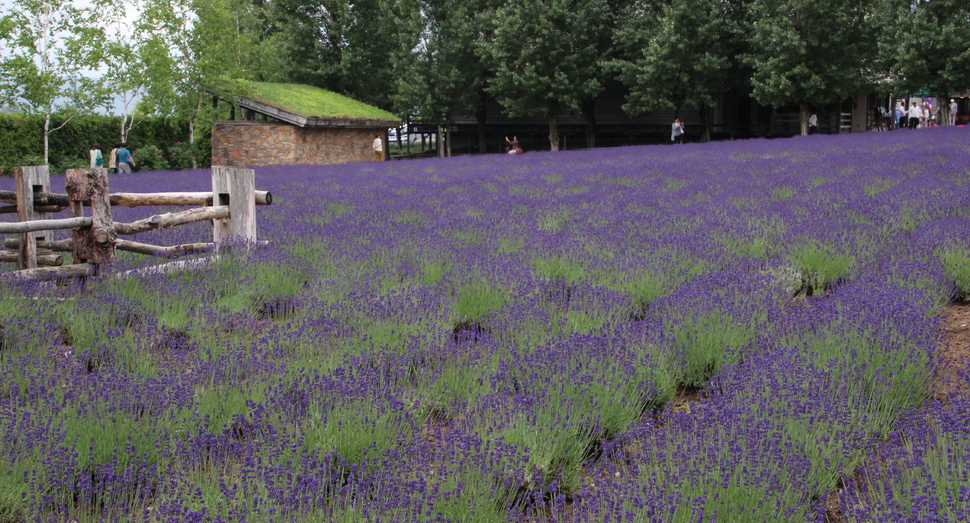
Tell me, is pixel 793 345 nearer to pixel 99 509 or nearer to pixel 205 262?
pixel 99 509

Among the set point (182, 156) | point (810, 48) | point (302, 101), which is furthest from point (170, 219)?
point (810, 48)

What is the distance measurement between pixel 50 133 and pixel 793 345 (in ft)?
82.4

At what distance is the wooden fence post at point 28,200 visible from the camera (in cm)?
553

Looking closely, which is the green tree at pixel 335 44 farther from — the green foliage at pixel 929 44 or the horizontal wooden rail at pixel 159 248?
the horizontal wooden rail at pixel 159 248

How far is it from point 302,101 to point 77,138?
7.44m

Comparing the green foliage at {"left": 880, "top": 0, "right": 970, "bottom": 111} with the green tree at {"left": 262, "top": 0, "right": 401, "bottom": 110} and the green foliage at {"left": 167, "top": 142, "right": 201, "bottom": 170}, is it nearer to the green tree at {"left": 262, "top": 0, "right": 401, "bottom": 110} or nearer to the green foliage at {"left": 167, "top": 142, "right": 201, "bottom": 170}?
the green tree at {"left": 262, "top": 0, "right": 401, "bottom": 110}

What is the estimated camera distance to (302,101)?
2734 cm

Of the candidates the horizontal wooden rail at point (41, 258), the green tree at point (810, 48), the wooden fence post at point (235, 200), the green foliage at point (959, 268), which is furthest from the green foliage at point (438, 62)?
the green foliage at point (959, 268)

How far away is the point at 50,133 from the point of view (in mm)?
Answer: 23391

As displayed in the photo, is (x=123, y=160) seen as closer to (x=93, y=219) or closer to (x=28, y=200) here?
(x=28, y=200)

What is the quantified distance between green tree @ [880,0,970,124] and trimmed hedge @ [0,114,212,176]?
79.2 ft

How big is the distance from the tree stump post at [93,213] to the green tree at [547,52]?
77.9 ft

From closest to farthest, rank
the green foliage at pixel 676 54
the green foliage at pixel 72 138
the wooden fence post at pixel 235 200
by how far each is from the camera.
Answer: the wooden fence post at pixel 235 200, the green foliage at pixel 72 138, the green foliage at pixel 676 54

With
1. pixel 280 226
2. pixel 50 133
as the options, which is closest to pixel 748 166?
pixel 280 226
